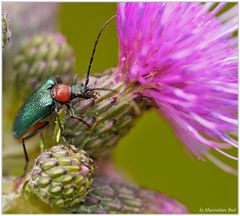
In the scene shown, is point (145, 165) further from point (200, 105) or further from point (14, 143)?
point (200, 105)

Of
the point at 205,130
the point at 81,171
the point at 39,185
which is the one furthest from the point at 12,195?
Answer: the point at 205,130

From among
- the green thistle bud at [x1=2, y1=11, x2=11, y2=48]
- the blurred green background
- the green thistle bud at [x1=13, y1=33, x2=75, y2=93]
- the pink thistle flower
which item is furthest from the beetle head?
the blurred green background

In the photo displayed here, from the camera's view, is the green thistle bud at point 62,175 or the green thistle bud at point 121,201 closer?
the green thistle bud at point 62,175

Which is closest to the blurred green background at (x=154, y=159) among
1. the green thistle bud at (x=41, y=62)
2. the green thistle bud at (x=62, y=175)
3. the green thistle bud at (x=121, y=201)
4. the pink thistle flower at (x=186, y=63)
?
the green thistle bud at (x=41, y=62)

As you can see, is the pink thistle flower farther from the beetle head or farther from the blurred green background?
the blurred green background

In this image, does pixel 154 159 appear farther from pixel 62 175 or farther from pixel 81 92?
pixel 62 175

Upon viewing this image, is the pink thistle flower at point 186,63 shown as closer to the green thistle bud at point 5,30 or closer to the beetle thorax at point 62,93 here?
the beetle thorax at point 62,93

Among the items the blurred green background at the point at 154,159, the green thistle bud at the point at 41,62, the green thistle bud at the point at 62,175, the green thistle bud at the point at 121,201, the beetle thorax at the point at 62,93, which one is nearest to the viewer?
the green thistle bud at the point at 62,175
